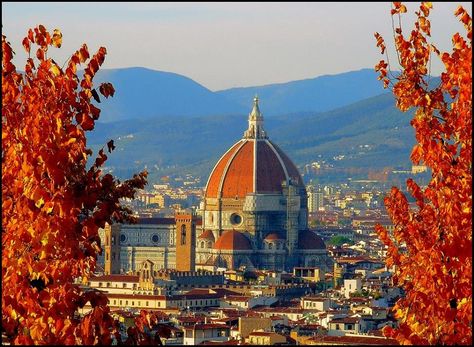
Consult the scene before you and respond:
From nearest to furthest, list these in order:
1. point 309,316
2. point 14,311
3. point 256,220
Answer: point 14,311, point 309,316, point 256,220

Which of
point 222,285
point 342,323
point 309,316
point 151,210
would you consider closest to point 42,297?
point 342,323

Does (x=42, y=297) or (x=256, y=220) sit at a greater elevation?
(x=256, y=220)

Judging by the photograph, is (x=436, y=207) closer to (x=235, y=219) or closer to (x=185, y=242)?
(x=185, y=242)

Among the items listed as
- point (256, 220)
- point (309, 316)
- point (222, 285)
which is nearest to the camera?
point (309, 316)

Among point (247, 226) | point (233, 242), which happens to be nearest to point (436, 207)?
point (233, 242)

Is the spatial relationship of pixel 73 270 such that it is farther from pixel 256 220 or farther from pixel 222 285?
pixel 256 220
